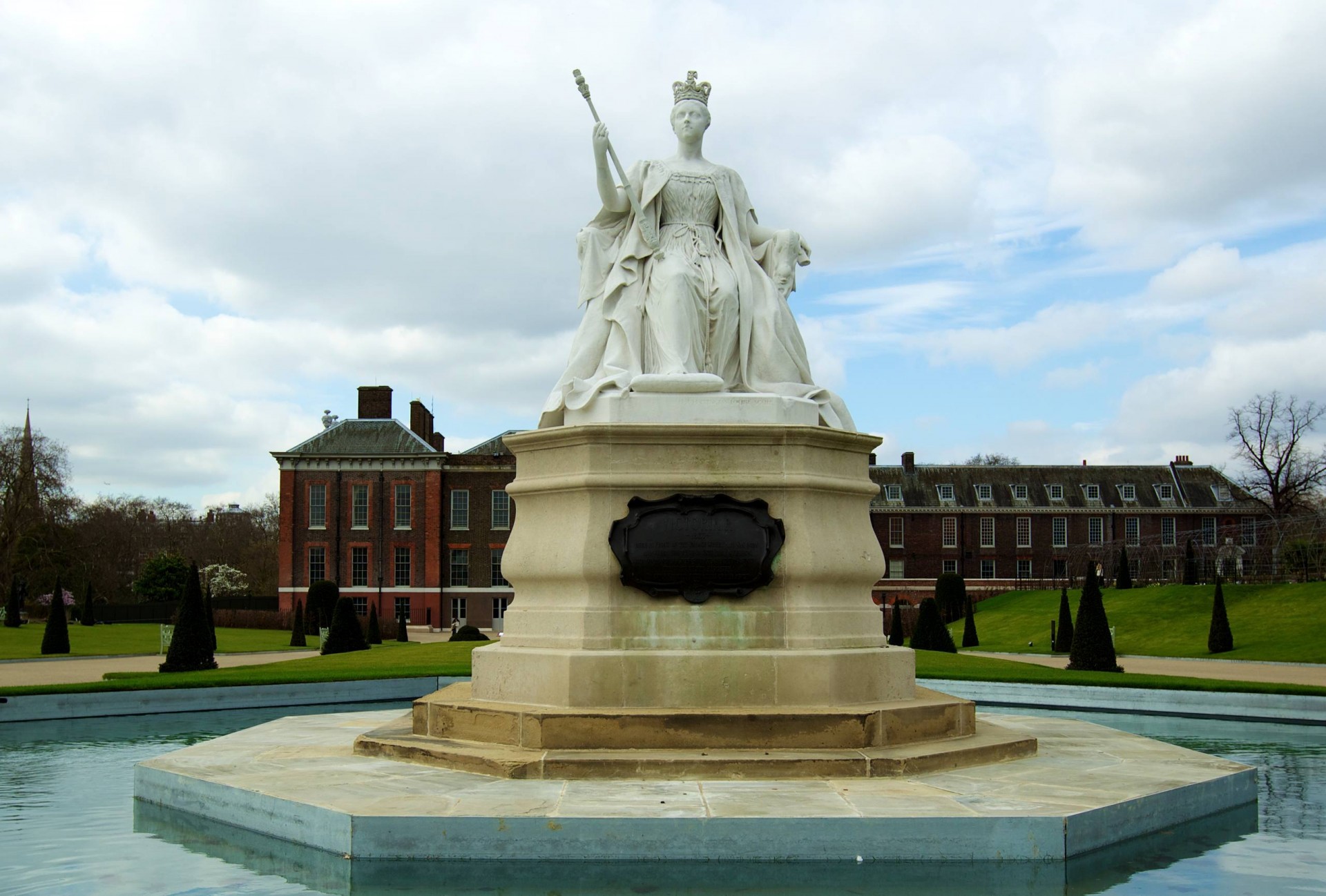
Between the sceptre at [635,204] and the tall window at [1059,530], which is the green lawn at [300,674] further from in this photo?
the tall window at [1059,530]

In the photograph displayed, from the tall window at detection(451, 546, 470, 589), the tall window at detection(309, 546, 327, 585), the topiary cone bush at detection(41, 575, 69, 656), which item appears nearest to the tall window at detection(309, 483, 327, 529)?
the tall window at detection(309, 546, 327, 585)

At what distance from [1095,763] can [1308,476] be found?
6729 centimetres

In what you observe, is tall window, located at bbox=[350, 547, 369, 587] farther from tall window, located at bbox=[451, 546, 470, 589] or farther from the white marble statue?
the white marble statue

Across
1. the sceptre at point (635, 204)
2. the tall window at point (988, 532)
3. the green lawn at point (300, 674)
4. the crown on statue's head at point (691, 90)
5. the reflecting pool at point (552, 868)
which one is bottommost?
the green lawn at point (300, 674)

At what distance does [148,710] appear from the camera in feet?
50.3

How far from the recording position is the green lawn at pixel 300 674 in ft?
52.5

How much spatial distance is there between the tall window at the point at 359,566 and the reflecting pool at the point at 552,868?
60101mm

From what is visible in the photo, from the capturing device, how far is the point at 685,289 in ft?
30.9

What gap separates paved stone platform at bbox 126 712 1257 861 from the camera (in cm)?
597

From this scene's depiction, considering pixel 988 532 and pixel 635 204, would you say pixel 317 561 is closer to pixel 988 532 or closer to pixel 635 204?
pixel 988 532

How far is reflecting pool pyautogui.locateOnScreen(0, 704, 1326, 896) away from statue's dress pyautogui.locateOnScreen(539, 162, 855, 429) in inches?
159

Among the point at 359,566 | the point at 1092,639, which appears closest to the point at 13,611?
the point at 359,566

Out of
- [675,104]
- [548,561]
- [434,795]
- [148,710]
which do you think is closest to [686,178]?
[675,104]

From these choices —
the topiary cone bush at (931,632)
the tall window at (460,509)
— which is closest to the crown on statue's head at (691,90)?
the topiary cone bush at (931,632)
